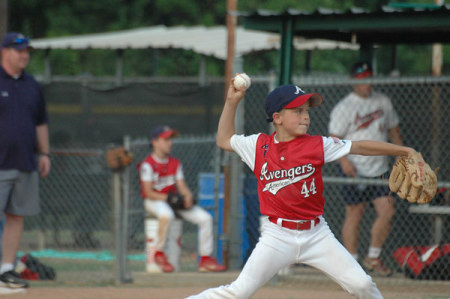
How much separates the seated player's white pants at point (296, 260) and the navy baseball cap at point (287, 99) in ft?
2.44

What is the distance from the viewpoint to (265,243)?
194 inches

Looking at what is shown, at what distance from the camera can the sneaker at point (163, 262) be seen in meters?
8.51

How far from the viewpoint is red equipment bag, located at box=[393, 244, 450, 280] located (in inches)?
292

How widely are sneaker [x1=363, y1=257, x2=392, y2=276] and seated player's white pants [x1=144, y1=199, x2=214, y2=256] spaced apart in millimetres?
1860

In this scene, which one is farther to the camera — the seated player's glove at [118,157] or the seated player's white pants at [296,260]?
the seated player's glove at [118,157]

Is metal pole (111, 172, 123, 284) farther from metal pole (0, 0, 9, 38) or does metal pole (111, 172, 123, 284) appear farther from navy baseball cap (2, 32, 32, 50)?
metal pole (0, 0, 9, 38)

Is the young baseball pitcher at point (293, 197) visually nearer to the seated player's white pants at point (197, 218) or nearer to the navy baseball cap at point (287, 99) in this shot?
the navy baseball cap at point (287, 99)

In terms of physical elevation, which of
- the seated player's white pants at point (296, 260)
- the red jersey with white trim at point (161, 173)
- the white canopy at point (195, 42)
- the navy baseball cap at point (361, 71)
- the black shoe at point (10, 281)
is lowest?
the black shoe at point (10, 281)

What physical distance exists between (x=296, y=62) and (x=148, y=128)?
9.20 metres

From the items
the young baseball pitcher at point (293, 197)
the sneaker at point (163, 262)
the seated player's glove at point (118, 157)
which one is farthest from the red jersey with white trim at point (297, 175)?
the sneaker at point (163, 262)

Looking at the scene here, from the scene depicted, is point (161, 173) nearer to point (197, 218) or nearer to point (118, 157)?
point (197, 218)

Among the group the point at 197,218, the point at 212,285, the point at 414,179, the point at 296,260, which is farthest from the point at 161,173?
the point at 414,179

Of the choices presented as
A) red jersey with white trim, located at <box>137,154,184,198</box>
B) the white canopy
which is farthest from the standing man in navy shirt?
the white canopy

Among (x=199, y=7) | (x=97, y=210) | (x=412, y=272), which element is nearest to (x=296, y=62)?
(x=199, y=7)
